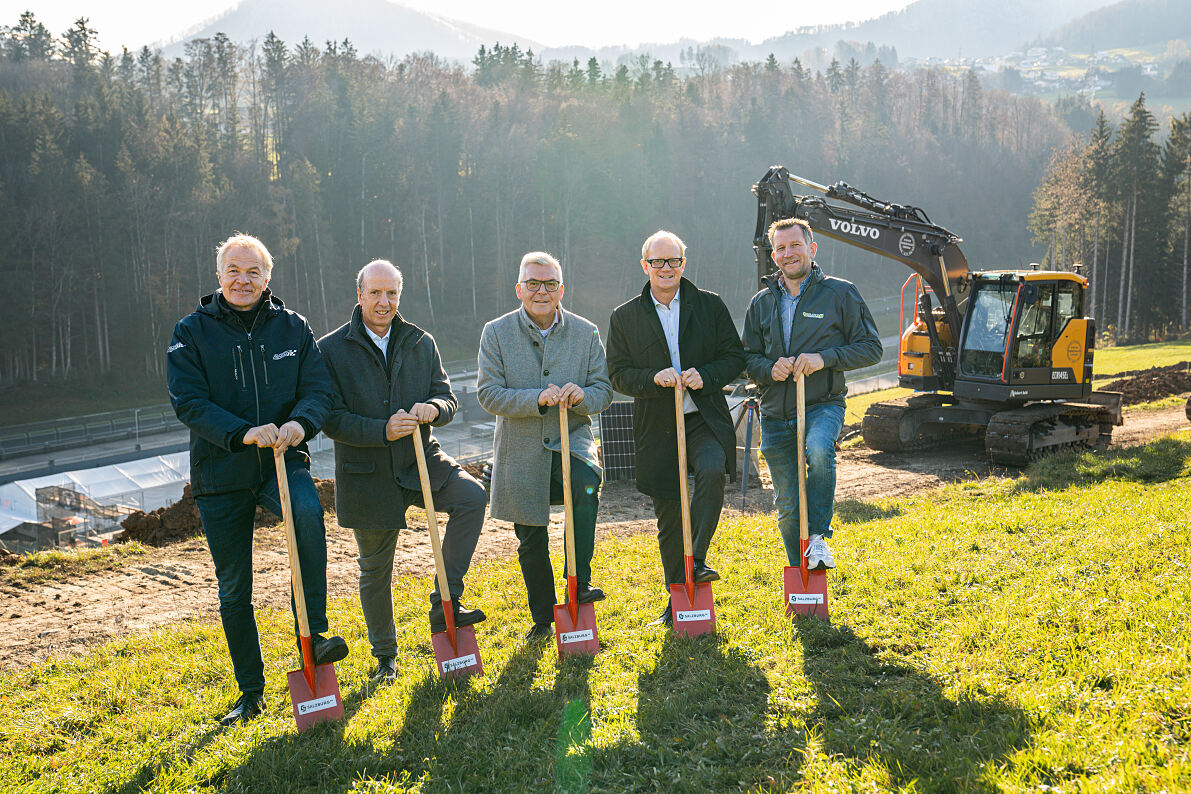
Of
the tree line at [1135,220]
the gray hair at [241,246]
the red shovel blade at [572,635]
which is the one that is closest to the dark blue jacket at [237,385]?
the gray hair at [241,246]

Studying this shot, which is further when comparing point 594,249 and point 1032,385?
point 594,249

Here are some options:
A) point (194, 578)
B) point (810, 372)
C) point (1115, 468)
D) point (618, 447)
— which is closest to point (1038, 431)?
point (1115, 468)

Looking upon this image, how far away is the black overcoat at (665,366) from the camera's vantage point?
5.32 meters

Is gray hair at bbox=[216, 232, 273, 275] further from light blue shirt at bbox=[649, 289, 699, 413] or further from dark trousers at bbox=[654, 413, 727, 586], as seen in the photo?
dark trousers at bbox=[654, 413, 727, 586]

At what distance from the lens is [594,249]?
59.7 meters

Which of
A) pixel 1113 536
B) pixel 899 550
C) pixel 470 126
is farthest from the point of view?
pixel 470 126

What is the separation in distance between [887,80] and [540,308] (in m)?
113

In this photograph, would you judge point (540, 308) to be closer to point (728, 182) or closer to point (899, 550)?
point (899, 550)

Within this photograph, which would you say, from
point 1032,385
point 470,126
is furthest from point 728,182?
point 1032,385

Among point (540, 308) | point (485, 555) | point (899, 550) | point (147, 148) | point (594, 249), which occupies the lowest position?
point (485, 555)

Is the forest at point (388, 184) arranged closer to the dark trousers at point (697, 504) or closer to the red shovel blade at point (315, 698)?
the red shovel blade at point (315, 698)

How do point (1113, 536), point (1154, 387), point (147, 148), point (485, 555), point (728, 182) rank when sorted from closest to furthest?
point (1113, 536)
point (485, 555)
point (1154, 387)
point (147, 148)
point (728, 182)

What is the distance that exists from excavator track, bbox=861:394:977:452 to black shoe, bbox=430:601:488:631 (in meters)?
11.4

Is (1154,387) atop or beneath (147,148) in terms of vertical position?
beneath
